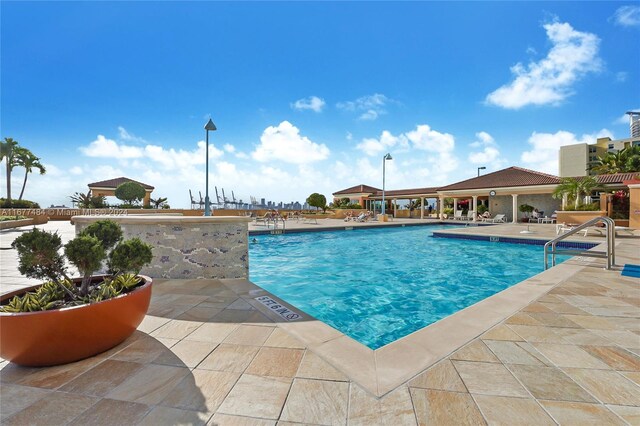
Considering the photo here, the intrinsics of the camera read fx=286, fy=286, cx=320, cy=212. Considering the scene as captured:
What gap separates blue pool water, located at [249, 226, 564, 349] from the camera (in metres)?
4.60

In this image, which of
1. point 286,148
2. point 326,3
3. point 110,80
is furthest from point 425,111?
point 110,80

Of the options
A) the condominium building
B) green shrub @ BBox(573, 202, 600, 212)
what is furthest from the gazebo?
the condominium building

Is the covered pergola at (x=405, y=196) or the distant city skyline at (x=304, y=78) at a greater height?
the distant city skyline at (x=304, y=78)

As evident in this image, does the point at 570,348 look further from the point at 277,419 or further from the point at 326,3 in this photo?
the point at 326,3

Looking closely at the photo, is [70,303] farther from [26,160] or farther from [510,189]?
[26,160]

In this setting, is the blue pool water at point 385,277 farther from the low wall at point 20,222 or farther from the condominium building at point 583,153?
the condominium building at point 583,153

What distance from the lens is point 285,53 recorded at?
11742 millimetres

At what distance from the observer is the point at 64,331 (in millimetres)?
1998

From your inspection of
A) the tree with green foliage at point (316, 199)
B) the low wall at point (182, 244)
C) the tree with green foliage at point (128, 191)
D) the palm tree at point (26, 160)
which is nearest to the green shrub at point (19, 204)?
the palm tree at point (26, 160)

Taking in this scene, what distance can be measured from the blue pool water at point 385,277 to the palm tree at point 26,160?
27.1 metres

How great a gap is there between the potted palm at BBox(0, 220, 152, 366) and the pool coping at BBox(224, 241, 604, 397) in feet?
4.56

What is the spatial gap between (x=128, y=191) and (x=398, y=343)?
2578 centimetres

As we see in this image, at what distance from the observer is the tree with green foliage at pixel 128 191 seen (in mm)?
22580

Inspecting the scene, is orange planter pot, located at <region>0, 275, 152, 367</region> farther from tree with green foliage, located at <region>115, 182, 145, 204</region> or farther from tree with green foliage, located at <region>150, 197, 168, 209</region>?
tree with green foliage, located at <region>150, 197, 168, 209</region>
